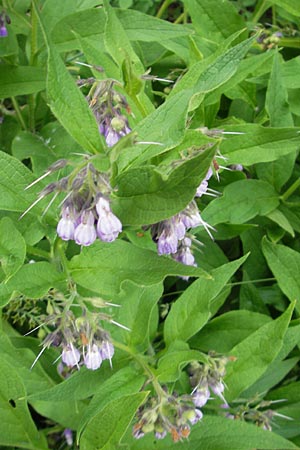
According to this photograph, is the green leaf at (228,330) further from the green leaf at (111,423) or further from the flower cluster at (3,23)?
the flower cluster at (3,23)

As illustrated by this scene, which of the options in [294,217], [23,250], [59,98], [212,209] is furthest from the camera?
[294,217]

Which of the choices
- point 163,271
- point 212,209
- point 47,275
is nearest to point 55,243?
point 47,275

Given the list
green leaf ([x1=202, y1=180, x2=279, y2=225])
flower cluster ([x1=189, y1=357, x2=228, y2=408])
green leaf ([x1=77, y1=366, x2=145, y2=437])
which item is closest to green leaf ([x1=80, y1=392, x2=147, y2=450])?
green leaf ([x1=77, y1=366, x2=145, y2=437])

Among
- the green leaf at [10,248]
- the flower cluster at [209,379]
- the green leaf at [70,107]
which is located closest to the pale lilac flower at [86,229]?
the green leaf at [70,107]

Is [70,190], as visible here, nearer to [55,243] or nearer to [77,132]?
[77,132]

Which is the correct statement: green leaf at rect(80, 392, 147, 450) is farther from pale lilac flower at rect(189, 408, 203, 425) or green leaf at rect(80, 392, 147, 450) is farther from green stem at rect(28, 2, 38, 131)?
green stem at rect(28, 2, 38, 131)

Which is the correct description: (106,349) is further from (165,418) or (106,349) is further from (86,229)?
(86,229)
